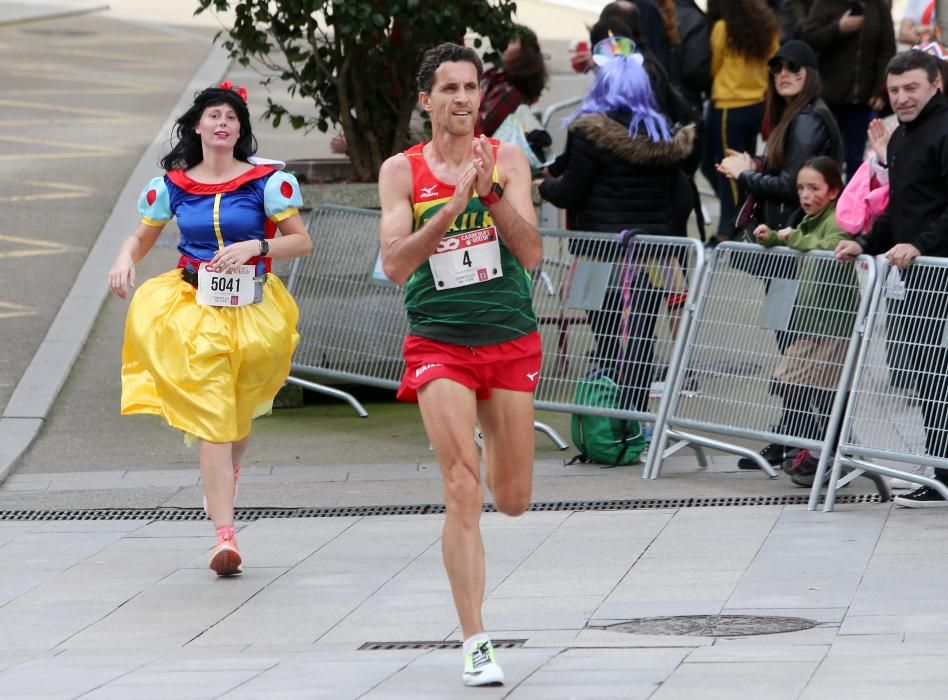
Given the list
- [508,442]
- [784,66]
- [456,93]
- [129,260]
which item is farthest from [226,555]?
[784,66]

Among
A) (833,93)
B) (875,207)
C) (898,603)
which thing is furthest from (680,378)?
(833,93)

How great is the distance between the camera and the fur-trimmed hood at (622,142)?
9.39m

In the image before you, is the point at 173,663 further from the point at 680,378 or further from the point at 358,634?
the point at 680,378

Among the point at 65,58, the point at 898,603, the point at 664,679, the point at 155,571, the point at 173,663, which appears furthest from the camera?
the point at 65,58

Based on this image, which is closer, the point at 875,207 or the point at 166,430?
the point at 875,207

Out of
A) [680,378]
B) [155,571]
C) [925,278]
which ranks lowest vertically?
[155,571]

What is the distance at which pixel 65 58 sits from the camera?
22781mm

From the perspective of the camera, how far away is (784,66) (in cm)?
912

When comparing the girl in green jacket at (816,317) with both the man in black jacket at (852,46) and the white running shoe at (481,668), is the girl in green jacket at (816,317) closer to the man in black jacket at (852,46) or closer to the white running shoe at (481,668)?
the white running shoe at (481,668)

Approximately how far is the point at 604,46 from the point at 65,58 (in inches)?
566

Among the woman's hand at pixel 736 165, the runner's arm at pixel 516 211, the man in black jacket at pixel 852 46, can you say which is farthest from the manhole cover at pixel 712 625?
the man in black jacket at pixel 852 46

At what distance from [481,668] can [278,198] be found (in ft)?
9.08

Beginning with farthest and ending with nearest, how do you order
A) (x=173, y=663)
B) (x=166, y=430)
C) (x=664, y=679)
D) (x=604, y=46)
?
(x=166, y=430) < (x=604, y=46) < (x=173, y=663) < (x=664, y=679)

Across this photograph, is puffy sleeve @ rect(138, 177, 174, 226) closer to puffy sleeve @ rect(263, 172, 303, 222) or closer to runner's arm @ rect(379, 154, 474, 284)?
puffy sleeve @ rect(263, 172, 303, 222)
